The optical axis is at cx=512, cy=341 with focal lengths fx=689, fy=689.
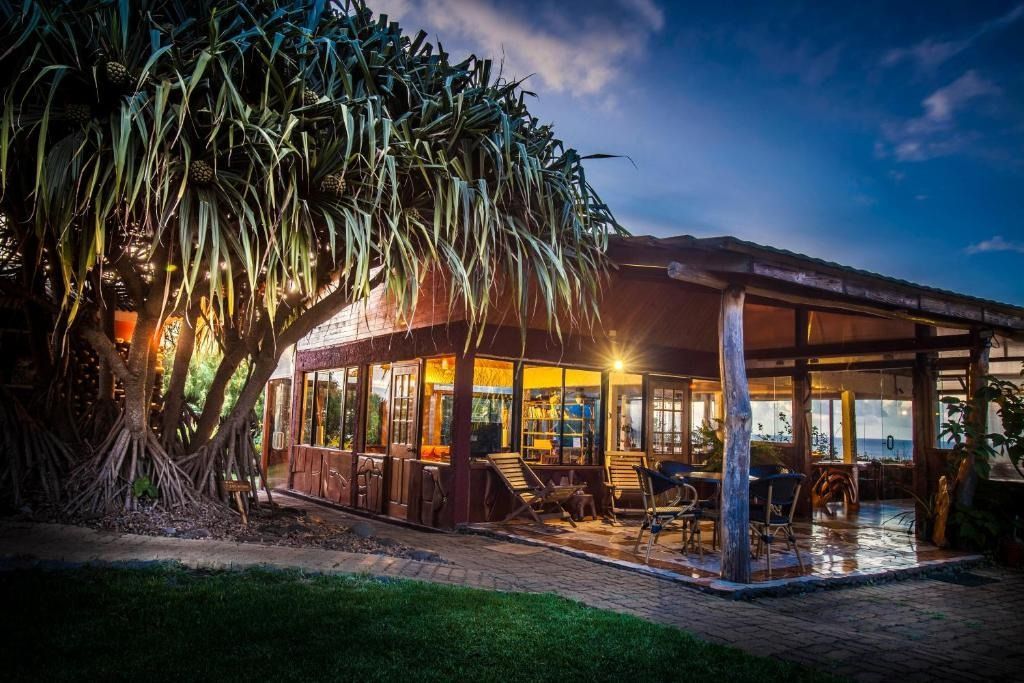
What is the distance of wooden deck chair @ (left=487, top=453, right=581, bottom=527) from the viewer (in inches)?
331

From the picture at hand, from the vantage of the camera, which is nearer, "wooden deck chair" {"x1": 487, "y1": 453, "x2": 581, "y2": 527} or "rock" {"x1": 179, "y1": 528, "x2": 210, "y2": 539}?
"rock" {"x1": 179, "y1": 528, "x2": 210, "y2": 539}

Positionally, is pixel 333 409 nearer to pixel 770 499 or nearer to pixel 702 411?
pixel 702 411

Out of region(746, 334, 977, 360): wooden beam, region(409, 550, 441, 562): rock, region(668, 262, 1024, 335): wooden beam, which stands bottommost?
region(409, 550, 441, 562): rock

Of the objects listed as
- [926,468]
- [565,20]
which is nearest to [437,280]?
[565,20]

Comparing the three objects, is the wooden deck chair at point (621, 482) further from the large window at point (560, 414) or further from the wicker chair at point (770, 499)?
the wicker chair at point (770, 499)

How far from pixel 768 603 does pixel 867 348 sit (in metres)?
4.83

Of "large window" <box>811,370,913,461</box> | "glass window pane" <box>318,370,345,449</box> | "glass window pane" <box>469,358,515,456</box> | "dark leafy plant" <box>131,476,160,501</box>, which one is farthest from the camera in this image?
"large window" <box>811,370,913,461</box>

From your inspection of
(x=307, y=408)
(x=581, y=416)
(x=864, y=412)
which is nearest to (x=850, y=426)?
(x=864, y=412)

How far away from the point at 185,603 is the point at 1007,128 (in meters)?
82.2

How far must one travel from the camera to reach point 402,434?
31.1 feet

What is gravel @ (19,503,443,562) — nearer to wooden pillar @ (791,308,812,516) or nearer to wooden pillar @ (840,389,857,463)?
wooden pillar @ (791,308,812,516)

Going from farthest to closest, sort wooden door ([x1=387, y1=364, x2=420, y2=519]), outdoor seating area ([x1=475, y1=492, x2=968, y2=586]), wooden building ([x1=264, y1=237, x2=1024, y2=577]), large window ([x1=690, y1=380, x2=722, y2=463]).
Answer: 1. large window ([x1=690, y1=380, x2=722, y2=463])
2. wooden door ([x1=387, y1=364, x2=420, y2=519])
3. wooden building ([x1=264, y1=237, x2=1024, y2=577])
4. outdoor seating area ([x1=475, y1=492, x2=968, y2=586])

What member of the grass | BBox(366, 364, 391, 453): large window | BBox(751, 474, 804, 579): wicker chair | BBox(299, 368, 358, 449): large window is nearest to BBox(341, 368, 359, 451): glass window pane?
BBox(299, 368, 358, 449): large window

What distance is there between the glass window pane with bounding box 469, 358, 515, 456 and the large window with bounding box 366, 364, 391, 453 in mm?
1708
